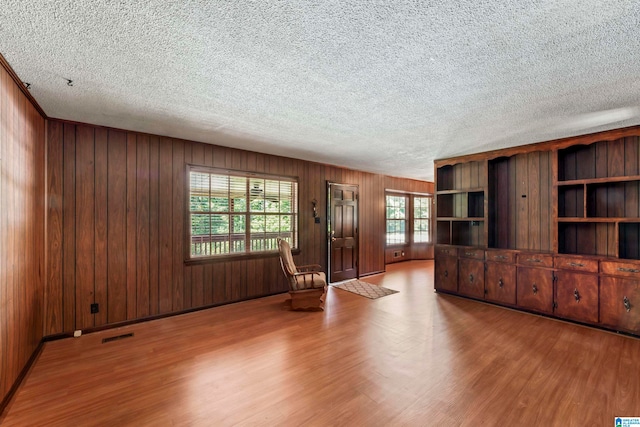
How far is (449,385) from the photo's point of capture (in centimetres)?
224

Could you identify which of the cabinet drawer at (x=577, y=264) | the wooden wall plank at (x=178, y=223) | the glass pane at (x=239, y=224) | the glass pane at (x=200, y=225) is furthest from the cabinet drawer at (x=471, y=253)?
the wooden wall plank at (x=178, y=223)

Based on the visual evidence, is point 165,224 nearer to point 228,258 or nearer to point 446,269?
point 228,258

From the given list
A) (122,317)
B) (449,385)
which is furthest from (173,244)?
(449,385)

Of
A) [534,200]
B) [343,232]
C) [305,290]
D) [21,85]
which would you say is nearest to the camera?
[21,85]

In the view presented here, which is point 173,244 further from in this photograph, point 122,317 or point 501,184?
point 501,184

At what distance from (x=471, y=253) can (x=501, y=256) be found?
438mm

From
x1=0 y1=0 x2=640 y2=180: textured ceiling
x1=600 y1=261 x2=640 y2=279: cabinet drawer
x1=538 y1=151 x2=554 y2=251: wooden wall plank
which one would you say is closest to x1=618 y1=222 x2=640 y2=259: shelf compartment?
x1=600 y1=261 x2=640 y2=279: cabinet drawer

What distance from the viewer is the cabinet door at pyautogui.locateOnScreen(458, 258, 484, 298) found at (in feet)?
14.5

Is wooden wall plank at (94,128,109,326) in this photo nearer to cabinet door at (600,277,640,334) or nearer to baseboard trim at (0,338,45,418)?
baseboard trim at (0,338,45,418)

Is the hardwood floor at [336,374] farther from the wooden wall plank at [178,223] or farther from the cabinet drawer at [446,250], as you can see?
the cabinet drawer at [446,250]

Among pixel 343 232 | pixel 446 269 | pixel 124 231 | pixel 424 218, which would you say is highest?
pixel 424 218

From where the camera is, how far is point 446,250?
16.0 ft

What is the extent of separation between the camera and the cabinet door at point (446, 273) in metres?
4.77

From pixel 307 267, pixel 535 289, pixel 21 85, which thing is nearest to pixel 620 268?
pixel 535 289
